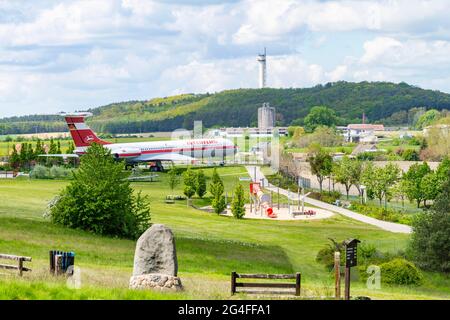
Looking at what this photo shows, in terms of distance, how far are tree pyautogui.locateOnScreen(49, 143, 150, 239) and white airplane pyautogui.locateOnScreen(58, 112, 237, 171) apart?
2278 inches

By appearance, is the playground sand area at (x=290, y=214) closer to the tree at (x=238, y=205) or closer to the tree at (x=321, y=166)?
the tree at (x=238, y=205)

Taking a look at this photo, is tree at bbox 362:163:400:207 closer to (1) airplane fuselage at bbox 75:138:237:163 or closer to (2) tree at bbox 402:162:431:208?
(2) tree at bbox 402:162:431:208

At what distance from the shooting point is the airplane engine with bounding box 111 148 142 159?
357 ft

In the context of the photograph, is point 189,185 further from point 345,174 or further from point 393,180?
point 393,180

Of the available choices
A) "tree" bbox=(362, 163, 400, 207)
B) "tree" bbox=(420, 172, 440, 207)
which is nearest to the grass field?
"tree" bbox=(362, 163, 400, 207)

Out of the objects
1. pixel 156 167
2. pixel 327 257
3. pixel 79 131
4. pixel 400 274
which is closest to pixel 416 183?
pixel 156 167

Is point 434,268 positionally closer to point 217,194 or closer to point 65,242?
point 65,242

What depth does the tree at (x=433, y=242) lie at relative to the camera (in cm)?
4379

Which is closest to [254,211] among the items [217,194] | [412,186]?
[217,194]

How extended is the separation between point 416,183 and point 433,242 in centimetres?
3916

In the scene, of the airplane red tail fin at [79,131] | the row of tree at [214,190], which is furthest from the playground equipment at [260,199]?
the airplane red tail fin at [79,131]

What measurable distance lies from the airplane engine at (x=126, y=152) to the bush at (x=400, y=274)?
72857 millimetres

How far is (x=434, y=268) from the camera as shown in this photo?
143 ft

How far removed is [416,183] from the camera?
270ft
